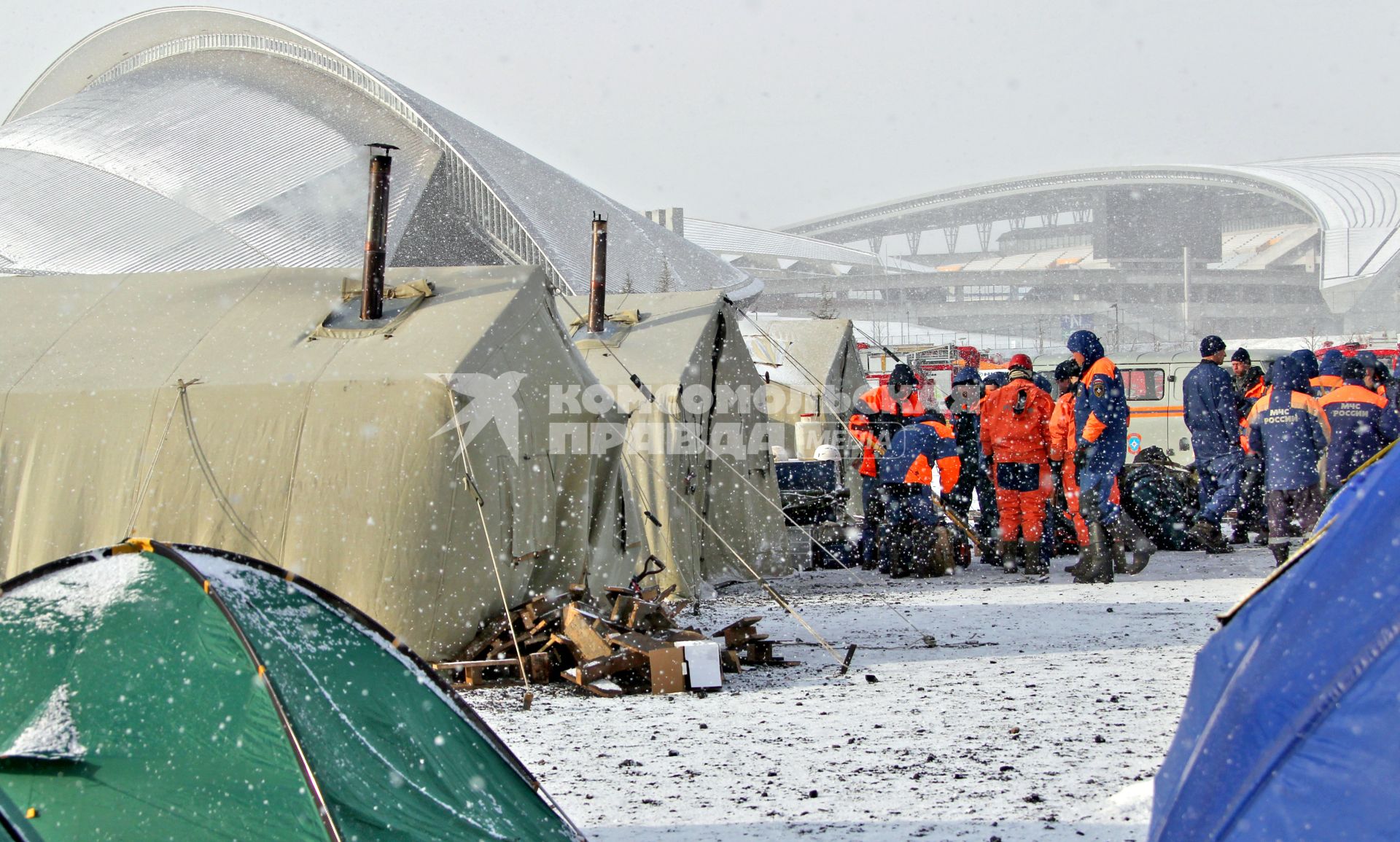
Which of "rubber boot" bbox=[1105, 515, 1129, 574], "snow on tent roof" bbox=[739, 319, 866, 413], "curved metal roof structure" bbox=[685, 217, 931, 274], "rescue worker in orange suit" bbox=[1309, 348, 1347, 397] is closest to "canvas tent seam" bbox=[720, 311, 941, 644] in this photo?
"rubber boot" bbox=[1105, 515, 1129, 574]

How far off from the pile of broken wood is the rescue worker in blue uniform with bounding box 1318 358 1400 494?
465 centimetres

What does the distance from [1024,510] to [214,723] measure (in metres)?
7.68

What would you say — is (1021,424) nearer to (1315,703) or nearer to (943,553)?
(943,553)

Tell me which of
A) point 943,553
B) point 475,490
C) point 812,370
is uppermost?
point 812,370

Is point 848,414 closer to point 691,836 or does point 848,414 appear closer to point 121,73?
point 691,836

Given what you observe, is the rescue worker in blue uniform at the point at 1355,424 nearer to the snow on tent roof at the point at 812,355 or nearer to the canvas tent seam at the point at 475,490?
the canvas tent seam at the point at 475,490

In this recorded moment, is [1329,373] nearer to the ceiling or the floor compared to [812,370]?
nearer to the floor

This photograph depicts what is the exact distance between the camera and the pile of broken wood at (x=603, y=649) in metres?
5.89

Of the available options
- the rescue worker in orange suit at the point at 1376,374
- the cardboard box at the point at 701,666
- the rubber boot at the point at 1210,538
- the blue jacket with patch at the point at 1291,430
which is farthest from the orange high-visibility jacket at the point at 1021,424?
the cardboard box at the point at 701,666

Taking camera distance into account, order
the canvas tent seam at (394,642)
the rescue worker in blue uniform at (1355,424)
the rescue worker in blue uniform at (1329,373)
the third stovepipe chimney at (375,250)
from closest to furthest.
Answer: the canvas tent seam at (394,642) < the third stovepipe chimney at (375,250) < the rescue worker in blue uniform at (1355,424) < the rescue worker in blue uniform at (1329,373)

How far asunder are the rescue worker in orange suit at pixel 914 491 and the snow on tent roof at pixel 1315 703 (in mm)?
6735

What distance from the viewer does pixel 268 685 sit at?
119 inches

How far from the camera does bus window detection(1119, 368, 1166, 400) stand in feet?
59.9

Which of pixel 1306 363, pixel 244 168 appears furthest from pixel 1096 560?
pixel 244 168
